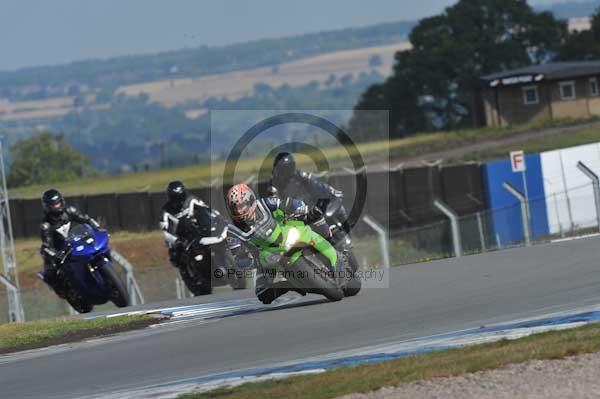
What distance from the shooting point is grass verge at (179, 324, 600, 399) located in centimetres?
854

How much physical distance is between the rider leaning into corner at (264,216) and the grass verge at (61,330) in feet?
5.51

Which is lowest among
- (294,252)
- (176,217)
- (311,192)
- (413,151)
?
(294,252)

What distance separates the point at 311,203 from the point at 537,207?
14.5 metres

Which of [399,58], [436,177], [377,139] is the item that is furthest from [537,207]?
[399,58]

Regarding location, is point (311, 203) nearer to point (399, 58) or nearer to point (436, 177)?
point (436, 177)

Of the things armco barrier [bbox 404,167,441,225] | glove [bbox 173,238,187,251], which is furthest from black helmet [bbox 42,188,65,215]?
armco barrier [bbox 404,167,441,225]

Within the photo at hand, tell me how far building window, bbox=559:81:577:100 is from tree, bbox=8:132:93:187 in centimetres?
5722

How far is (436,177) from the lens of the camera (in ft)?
111

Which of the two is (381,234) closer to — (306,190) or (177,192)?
(177,192)

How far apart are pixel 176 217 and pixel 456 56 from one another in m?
71.4

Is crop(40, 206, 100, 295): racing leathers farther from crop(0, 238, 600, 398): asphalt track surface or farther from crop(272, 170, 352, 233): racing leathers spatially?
crop(0, 238, 600, 398): asphalt track surface

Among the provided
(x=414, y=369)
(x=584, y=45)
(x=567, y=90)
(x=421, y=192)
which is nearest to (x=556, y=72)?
(x=567, y=90)

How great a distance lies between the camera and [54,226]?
18.5 m

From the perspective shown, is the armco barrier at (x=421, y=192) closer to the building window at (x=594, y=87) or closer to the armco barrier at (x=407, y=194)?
the armco barrier at (x=407, y=194)
